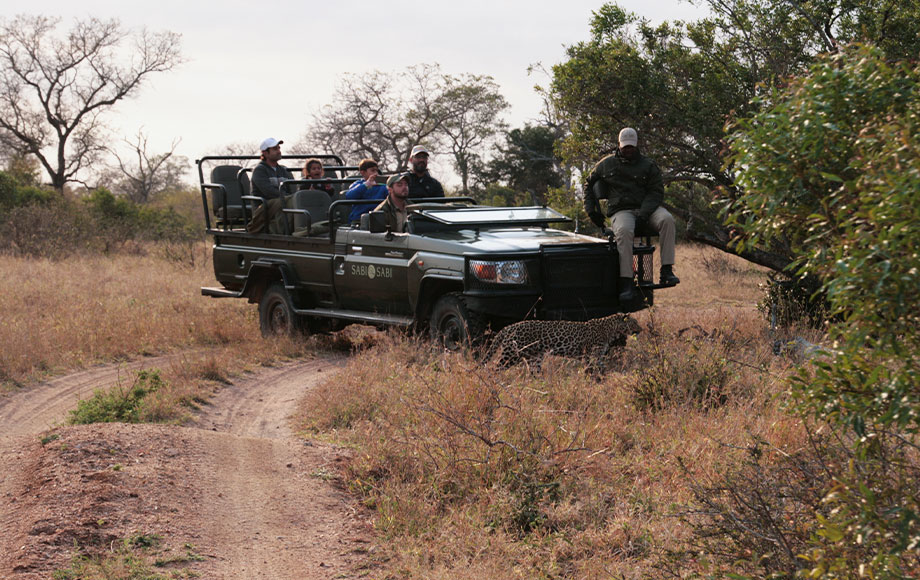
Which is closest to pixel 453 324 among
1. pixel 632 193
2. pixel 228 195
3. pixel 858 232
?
pixel 632 193

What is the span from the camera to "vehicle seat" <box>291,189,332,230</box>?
10633 mm

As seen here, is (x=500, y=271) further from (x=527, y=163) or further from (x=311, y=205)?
(x=527, y=163)

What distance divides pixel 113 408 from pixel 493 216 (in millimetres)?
3860

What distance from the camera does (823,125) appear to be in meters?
2.81

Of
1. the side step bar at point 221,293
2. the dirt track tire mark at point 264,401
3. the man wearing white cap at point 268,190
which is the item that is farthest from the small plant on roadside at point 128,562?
the side step bar at point 221,293

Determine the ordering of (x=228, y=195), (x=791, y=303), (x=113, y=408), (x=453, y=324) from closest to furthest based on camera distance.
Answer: (x=113, y=408) < (x=453, y=324) < (x=791, y=303) < (x=228, y=195)

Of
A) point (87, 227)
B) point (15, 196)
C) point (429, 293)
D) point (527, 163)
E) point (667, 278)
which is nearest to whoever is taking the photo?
point (667, 278)

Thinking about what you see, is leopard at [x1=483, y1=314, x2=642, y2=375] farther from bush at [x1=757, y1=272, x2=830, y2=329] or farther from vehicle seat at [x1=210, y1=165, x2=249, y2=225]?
vehicle seat at [x1=210, y1=165, x2=249, y2=225]

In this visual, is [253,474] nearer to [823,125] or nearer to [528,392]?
[528,392]

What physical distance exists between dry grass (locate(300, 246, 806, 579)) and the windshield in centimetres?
165

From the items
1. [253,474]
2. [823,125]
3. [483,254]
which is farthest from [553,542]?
[483,254]

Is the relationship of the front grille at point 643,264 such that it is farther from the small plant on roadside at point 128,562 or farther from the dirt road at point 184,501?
the small plant on roadside at point 128,562

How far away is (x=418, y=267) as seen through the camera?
29.3 ft

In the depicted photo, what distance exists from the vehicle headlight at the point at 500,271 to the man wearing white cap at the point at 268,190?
3.32m
